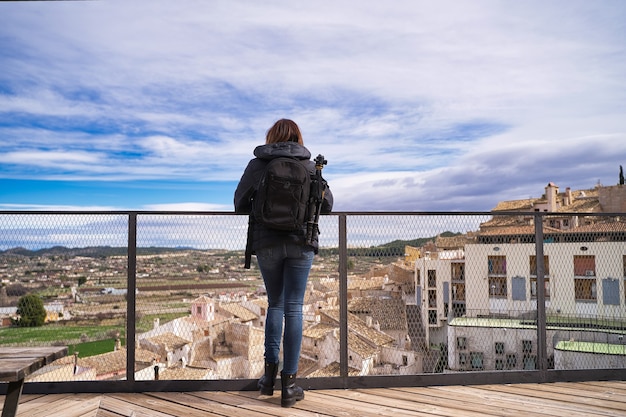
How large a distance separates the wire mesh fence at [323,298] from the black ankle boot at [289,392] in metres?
0.33

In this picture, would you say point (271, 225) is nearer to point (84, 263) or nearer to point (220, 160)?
point (84, 263)

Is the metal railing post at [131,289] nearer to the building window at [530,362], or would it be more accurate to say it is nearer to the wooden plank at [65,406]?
the wooden plank at [65,406]

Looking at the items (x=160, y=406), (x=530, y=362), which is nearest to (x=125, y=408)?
(x=160, y=406)

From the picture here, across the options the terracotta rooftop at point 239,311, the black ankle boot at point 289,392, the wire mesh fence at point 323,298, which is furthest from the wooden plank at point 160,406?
the terracotta rooftop at point 239,311

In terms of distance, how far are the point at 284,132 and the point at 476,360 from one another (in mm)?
1960

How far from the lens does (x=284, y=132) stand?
116 inches

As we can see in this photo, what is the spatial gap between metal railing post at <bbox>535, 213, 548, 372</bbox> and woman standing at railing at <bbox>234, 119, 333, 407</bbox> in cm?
156

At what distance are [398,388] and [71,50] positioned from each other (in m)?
41.1

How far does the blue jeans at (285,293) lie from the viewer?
114 inches

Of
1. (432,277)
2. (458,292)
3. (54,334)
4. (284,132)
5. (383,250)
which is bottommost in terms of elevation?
(54,334)

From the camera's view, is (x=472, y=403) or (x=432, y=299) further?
(x=432, y=299)

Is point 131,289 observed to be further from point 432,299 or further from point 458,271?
point 458,271

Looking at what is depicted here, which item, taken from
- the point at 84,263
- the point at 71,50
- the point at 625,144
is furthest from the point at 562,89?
the point at 84,263

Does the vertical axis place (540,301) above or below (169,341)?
above
